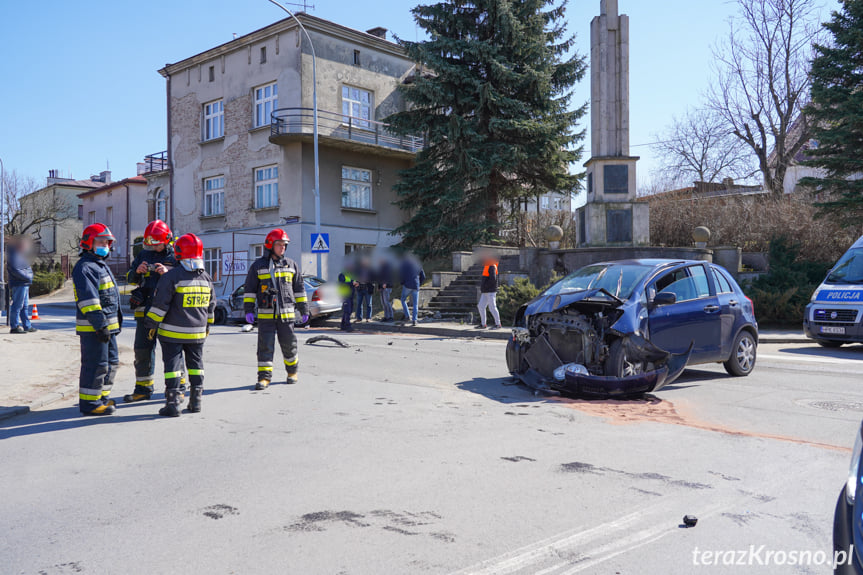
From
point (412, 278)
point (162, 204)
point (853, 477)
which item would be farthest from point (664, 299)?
point (162, 204)

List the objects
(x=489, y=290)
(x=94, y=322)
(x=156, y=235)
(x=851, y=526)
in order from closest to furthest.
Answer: (x=851, y=526) < (x=94, y=322) < (x=156, y=235) < (x=489, y=290)

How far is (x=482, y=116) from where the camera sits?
25.2m

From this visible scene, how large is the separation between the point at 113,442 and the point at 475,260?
18.9 metres

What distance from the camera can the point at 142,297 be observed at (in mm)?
7332

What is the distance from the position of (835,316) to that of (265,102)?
2485 cm

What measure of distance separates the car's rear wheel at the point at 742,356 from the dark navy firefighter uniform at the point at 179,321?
669 cm

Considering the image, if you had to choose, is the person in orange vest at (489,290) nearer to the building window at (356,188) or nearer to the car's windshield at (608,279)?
the car's windshield at (608,279)

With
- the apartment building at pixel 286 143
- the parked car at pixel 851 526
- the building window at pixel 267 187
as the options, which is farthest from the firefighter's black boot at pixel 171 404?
the building window at pixel 267 187

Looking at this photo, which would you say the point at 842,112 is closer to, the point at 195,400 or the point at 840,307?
the point at 840,307

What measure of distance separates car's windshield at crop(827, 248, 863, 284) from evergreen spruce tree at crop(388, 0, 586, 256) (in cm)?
1225

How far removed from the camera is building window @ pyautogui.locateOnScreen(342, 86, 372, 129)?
30.4 meters

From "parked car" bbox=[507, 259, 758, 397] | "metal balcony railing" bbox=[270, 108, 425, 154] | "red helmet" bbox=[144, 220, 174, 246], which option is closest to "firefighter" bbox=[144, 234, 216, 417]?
"red helmet" bbox=[144, 220, 174, 246]

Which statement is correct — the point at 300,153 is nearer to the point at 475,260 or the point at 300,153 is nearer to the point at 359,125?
the point at 359,125

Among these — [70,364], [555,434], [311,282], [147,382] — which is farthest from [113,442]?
[311,282]
